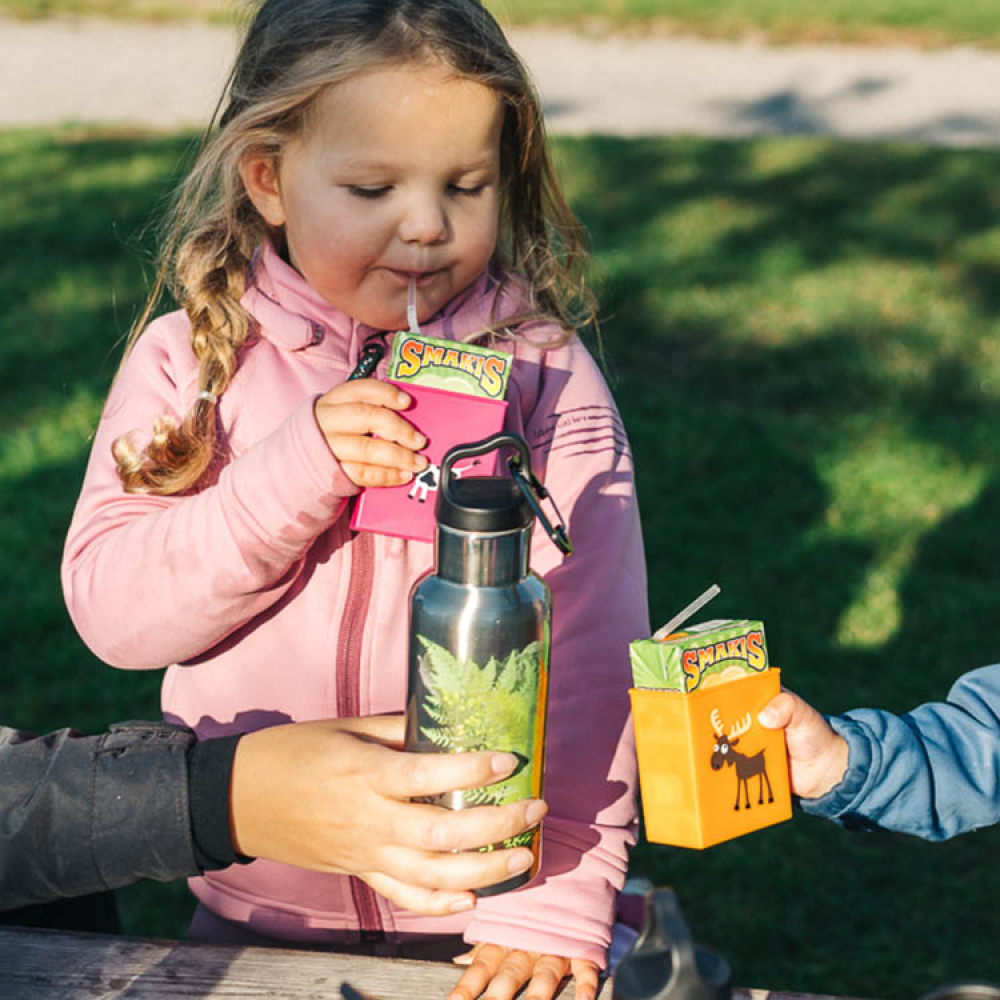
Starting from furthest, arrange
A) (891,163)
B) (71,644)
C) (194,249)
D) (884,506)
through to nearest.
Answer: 1. (891,163)
2. (884,506)
3. (71,644)
4. (194,249)

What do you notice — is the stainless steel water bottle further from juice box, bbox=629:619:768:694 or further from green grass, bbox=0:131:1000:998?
green grass, bbox=0:131:1000:998

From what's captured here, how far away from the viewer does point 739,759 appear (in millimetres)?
1377

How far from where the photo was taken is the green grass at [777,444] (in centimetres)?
311

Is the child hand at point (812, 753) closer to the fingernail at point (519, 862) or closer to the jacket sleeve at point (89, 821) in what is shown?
the fingernail at point (519, 862)

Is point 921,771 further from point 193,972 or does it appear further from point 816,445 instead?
point 816,445

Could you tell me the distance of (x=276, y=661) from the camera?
72.4 inches

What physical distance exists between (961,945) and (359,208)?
212 cm

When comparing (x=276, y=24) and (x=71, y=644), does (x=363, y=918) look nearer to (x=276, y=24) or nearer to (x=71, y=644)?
(x=276, y=24)

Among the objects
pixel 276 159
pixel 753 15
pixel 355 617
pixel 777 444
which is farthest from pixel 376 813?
pixel 753 15

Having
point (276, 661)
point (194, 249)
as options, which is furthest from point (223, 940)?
point (194, 249)

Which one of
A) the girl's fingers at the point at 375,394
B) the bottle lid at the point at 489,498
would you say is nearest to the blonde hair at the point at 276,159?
the girl's fingers at the point at 375,394

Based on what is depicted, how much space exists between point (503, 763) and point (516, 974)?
0.37 m

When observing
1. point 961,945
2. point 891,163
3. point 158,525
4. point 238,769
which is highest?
point 891,163

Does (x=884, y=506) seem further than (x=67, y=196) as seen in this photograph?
No
